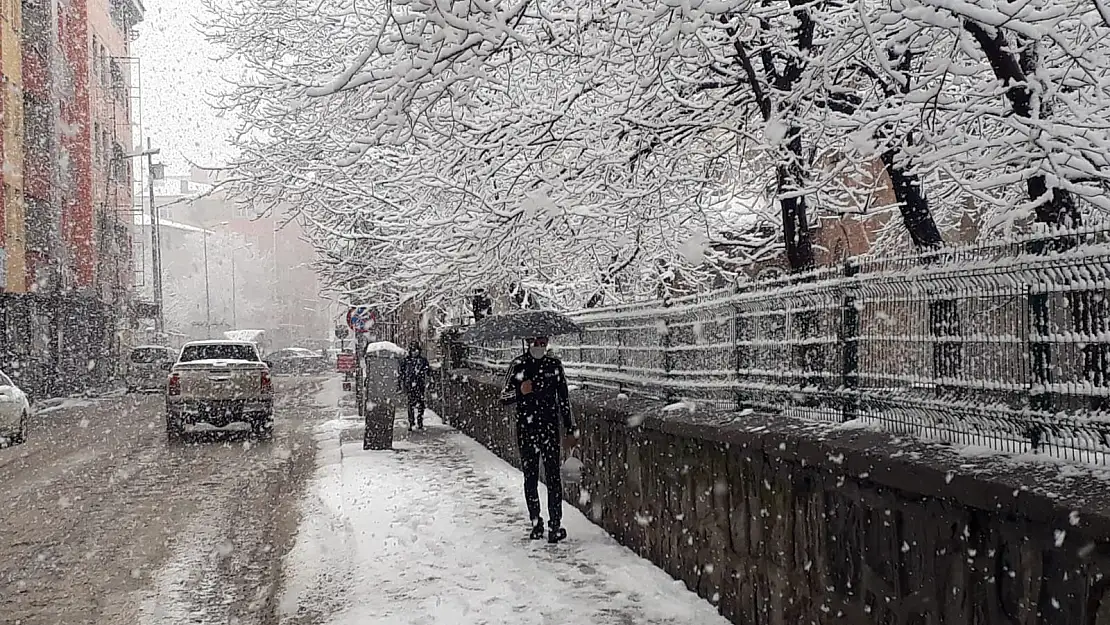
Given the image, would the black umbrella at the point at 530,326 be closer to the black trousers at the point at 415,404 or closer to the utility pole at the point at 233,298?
the black trousers at the point at 415,404

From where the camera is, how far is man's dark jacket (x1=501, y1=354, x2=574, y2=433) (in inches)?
372

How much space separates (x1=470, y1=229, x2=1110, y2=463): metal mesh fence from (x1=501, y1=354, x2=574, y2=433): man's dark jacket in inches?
65.8

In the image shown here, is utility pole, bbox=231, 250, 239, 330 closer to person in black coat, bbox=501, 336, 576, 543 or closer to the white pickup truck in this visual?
the white pickup truck

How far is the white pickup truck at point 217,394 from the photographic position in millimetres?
20422

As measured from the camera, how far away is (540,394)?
31.1 feet

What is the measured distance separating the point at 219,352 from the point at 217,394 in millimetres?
3743

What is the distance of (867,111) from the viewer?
28.7 ft

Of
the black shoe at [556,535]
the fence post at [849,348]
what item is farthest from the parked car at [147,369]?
the fence post at [849,348]

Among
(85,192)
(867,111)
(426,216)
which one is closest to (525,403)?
(867,111)

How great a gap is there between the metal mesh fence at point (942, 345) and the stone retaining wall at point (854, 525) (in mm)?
206

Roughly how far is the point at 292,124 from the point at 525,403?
29.4ft

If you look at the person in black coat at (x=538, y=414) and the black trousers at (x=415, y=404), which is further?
the black trousers at (x=415, y=404)

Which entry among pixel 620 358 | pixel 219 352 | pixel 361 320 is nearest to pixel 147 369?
pixel 219 352

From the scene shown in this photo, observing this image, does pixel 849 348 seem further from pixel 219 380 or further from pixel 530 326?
pixel 219 380
